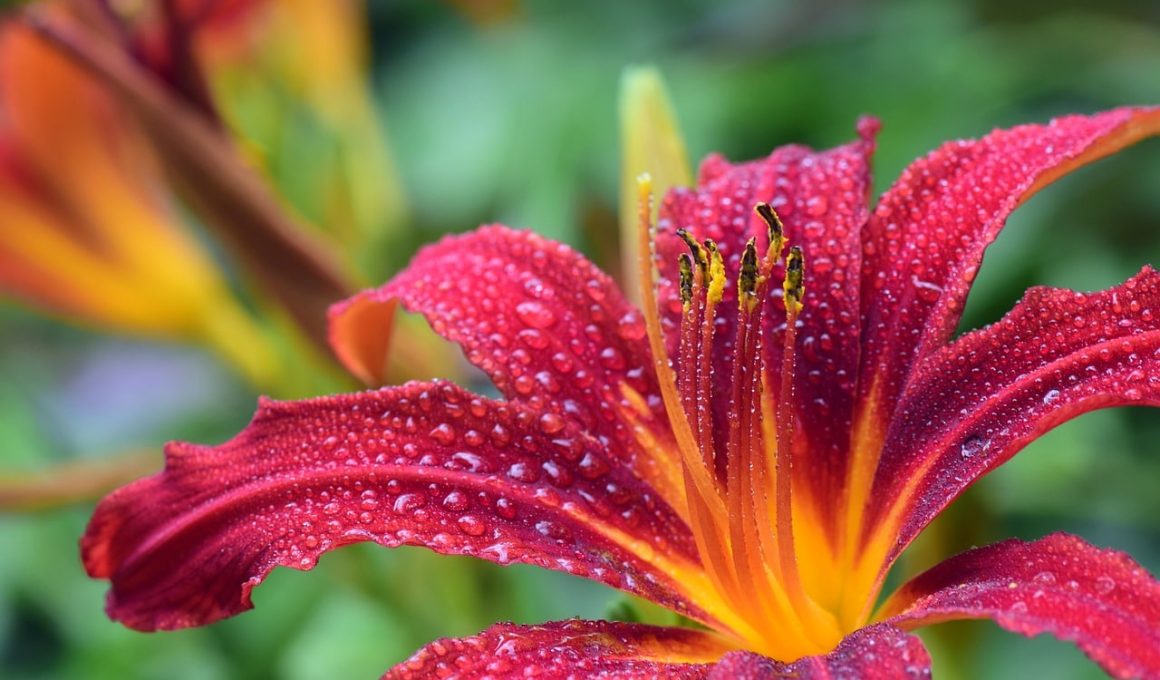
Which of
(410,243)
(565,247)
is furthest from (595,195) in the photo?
(565,247)

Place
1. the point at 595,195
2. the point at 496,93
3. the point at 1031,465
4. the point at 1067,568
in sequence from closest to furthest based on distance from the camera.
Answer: the point at 1067,568 < the point at 1031,465 < the point at 595,195 < the point at 496,93

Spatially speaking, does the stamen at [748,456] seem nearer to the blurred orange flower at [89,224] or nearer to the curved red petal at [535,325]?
the curved red petal at [535,325]

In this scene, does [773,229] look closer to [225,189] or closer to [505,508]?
[505,508]

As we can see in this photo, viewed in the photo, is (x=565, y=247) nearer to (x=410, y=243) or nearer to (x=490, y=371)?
(x=490, y=371)

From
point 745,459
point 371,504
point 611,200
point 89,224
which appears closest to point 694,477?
point 745,459

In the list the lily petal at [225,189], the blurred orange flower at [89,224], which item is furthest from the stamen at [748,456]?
the blurred orange flower at [89,224]

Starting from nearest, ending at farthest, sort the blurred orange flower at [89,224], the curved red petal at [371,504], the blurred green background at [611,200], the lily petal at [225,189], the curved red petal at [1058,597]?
the curved red petal at [1058,597], the curved red petal at [371,504], the lily petal at [225,189], the blurred green background at [611,200], the blurred orange flower at [89,224]

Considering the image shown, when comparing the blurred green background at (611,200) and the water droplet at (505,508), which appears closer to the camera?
the water droplet at (505,508)
